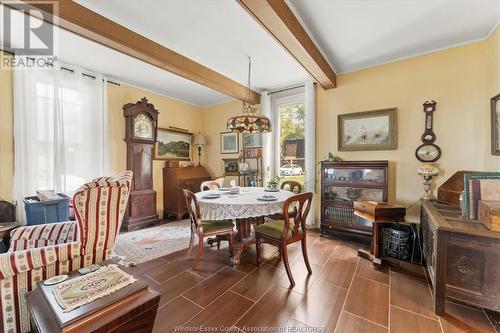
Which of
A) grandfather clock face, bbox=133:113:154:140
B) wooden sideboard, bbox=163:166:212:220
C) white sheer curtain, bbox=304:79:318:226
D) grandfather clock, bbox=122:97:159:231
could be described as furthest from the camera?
wooden sideboard, bbox=163:166:212:220

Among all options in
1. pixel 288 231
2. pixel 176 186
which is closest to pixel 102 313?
pixel 288 231

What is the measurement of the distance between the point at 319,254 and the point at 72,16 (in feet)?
12.2

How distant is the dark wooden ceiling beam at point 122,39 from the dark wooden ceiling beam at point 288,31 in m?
1.41

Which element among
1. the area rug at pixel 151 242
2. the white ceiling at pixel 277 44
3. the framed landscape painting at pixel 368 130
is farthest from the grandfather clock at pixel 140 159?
the framed landscape painting at pixel 368 130

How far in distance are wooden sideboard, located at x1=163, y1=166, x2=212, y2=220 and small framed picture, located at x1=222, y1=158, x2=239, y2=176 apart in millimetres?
667

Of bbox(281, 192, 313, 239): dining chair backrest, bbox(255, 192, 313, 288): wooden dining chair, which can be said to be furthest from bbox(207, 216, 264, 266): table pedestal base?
bbox(281, 192, 313, 239): dining chair backrest

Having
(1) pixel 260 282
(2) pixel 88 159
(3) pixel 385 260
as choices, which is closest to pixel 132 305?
(1) pixel 260 282

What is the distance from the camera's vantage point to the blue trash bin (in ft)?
8.73

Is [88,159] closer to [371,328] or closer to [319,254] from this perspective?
[319,254]

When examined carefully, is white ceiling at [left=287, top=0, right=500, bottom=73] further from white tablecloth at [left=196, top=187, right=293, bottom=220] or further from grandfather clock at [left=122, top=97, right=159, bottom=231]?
grandfather clock at [left=122, top=97, right=159, bottom=231]

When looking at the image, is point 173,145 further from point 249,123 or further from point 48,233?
point 48,233

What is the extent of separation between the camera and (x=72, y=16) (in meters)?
1.89

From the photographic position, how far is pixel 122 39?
7.36 ft

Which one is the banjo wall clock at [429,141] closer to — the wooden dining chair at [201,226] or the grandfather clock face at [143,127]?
the wooden dining chair at [201,226]
